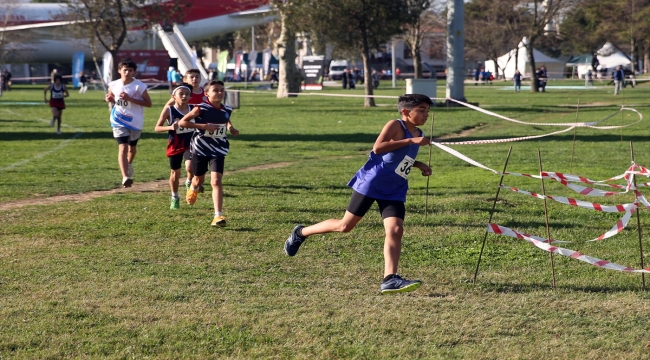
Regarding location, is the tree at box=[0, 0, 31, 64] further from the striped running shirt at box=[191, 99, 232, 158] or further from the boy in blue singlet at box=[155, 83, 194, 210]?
the striped running shirt at box=[191, 99, 232, 158]

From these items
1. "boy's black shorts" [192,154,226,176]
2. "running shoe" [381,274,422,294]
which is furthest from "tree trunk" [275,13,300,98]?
"running shoe" [381,274,422,294]

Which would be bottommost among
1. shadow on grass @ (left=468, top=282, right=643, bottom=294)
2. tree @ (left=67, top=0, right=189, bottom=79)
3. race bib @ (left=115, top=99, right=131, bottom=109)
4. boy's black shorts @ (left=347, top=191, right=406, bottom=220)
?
shadow on grass @ (left=468, top=282, right=643, bottom=294)

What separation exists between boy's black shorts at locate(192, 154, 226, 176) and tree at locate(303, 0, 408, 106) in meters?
27.0

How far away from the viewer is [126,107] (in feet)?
39.6

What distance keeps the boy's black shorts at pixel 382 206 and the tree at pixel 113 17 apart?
39.5 m

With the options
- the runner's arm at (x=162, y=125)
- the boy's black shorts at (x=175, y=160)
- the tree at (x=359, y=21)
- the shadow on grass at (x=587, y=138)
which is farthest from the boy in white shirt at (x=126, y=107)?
the tree at (x=359, y=21)

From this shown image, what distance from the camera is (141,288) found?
673 cm

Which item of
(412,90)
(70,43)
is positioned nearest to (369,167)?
(412,90)

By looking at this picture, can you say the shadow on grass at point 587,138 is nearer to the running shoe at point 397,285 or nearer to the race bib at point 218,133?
the race bib at point 218,133

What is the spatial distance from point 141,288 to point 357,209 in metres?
1.80

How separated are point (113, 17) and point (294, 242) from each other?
41.3 metres

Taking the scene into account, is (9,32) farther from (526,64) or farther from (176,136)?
(176,136)

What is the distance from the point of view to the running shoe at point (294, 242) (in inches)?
301

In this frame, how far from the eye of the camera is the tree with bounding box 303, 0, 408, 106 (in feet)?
120
